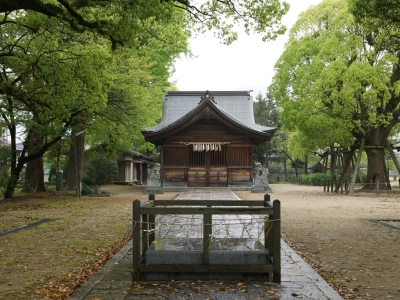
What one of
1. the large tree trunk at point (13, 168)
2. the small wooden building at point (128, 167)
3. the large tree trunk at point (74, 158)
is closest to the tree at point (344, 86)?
the large tree trunk at point (74, 158)

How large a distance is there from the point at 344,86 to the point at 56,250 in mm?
18158

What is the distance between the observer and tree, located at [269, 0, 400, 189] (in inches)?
841

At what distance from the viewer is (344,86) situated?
21.6 metres

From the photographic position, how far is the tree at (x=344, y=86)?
70.1 feet

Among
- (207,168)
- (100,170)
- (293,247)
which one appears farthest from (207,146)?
(293,247)

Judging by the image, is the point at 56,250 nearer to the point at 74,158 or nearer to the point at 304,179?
the point at 74,158

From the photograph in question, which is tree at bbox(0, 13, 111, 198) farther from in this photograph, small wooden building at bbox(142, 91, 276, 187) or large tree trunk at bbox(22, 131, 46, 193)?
small wooden building at bbox(142, 91, 276, 187)

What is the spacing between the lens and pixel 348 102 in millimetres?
21250

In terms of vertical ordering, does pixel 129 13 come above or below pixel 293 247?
above

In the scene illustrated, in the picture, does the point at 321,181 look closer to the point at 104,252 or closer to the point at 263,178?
the point at 263,178

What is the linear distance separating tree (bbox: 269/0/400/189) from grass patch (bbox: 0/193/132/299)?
13243 mm

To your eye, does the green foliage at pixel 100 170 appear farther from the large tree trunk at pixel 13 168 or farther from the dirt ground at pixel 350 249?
the dirt ground at pixel 350 249

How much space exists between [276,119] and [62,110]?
149 feet

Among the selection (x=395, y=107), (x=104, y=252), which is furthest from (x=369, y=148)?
(x=104, y=252)
